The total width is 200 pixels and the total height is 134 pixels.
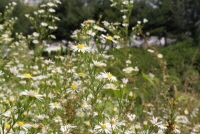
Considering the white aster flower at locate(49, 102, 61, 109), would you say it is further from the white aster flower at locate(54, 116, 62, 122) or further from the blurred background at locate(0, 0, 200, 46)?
the blurred background at locate(0, 0, 200, 46)

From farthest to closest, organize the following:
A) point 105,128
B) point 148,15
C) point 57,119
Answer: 1. point 148,15
2. point 57,119
3. point 105,128

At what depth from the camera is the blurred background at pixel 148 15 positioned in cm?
1714

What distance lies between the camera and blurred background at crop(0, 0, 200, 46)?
17.1 m

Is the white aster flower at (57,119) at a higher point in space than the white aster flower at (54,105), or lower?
lower

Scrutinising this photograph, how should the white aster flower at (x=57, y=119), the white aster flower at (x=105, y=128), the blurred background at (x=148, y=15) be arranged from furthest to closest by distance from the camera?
the blurred background at (x=148, y=15), the white aster flower at (x=57, y=119), the white aster flower at (x=105, y=128)

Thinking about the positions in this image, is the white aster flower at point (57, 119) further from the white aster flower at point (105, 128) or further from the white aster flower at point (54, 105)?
the white aster flower at point (105, 128)

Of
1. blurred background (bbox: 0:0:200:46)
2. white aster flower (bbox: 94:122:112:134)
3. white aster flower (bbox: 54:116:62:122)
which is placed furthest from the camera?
blurred background (bbox: 0:0:200:46)

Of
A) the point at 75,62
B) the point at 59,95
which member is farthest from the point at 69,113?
the point at 75,62

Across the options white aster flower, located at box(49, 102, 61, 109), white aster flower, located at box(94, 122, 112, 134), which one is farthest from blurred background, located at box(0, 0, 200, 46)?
white aster flower, located at box(94, 122, 112, 134)

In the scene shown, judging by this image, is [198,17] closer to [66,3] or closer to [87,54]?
[66,3]

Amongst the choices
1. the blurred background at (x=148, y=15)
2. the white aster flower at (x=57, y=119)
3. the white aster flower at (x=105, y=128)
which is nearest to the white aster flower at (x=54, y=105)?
the white aster flower at (x=57, y=119)

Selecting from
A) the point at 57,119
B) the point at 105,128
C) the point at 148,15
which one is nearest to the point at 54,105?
the point at 57,119

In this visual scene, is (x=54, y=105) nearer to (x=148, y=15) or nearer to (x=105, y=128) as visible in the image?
(x=105, y=128)

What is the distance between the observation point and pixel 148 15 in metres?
18.0
